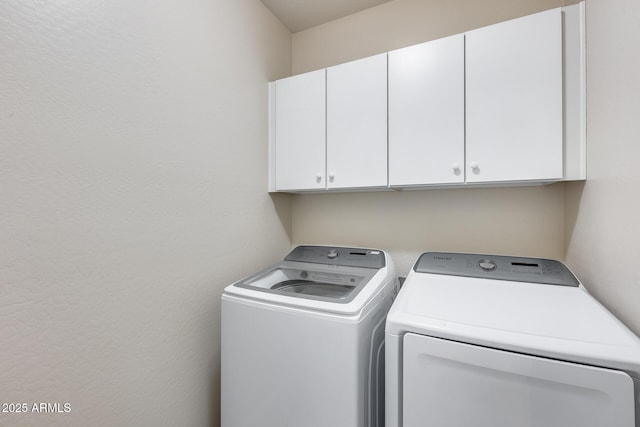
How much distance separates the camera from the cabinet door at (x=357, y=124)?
144cm

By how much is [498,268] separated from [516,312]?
46 cm

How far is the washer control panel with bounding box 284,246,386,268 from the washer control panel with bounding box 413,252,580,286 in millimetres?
226

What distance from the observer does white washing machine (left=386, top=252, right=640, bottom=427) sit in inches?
26.0

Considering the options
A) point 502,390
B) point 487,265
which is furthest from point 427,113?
point 502,390

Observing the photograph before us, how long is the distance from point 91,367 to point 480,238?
1.84 metres

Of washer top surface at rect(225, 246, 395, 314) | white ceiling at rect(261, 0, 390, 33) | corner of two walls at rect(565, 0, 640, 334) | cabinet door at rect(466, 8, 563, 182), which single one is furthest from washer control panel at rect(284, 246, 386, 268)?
white ceiling at rect(261, 0, 390, 33)

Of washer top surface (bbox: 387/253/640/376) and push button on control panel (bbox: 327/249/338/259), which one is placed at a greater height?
push button on control panel (bbox: 327/249/338/259)

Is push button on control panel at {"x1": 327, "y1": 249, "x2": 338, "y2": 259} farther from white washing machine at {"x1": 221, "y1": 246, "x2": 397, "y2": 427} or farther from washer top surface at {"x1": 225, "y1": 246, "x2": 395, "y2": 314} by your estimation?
white washing machine at {"x1": 221, "y1": 246, "x2": 397, "y2": 427}

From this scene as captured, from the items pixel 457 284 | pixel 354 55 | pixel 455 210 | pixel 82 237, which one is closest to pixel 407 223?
pixel 455 210

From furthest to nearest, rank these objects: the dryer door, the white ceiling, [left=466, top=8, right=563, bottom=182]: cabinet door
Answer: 1. the white ceiling
2. [left=466, top=8, right=563, bottom=182]: cabinet door
3. the dryer door

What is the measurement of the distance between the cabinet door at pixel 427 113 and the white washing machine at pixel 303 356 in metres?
0.59

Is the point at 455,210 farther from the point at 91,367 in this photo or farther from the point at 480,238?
the point at 91,367

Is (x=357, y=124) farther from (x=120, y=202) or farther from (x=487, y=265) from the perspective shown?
(x=120, y=202)

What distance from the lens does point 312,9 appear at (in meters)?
1.77
